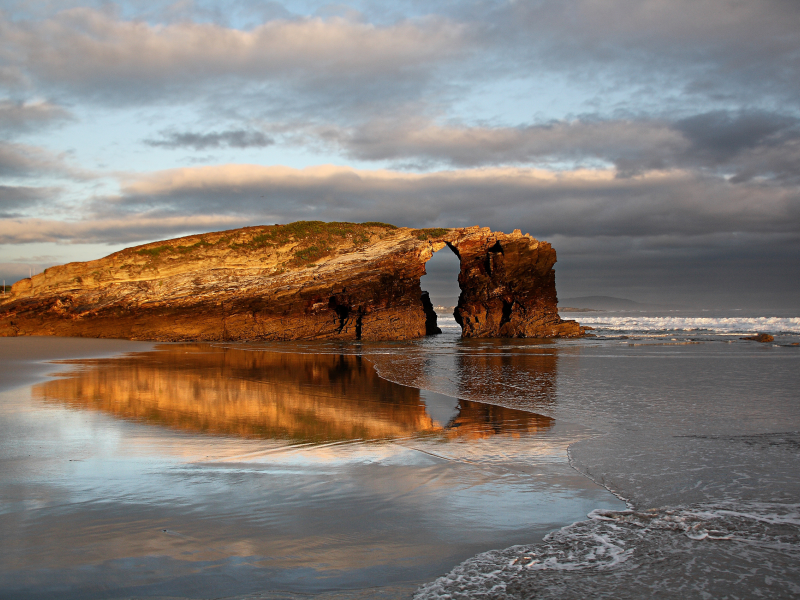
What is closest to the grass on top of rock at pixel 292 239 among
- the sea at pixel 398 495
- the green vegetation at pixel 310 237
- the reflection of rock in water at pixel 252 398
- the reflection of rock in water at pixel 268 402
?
the green vegetation at pixel 310 237

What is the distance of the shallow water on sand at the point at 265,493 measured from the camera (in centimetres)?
267

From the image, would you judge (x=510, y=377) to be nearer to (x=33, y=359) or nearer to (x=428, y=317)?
(x=33, y=359)

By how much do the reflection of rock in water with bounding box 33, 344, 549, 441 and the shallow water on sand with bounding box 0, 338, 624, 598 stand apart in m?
0.06

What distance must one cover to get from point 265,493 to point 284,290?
74.9ft

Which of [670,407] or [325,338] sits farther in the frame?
[325,338]

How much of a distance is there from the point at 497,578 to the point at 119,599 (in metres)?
1.73

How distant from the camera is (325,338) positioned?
1033 inches

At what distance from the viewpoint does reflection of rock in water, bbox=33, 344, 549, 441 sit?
6.20 meters

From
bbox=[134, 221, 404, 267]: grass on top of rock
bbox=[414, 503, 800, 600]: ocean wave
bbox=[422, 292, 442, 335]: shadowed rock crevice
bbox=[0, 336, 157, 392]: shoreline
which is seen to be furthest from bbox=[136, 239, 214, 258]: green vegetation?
bbox=[414, 503, 800, 600]: ocean wave

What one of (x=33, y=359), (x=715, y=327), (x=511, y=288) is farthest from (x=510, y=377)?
(x=715, y=327)

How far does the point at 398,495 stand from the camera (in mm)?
3850

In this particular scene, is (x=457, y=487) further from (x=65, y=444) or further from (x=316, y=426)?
(x=65, y=444)

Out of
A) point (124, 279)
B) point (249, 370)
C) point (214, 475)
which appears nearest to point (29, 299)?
point (124, 279)

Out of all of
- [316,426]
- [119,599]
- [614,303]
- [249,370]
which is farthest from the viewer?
[614,303]
